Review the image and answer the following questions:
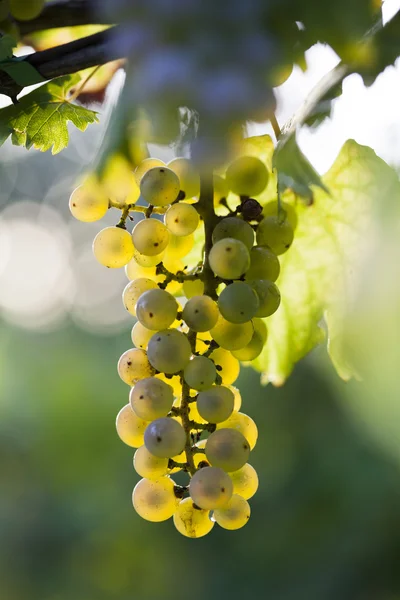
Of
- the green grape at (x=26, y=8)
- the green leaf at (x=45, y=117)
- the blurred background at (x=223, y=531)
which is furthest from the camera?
the blurred background at (x=223, y=531)

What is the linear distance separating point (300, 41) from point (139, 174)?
18 cm

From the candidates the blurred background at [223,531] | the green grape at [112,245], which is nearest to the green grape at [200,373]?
the green grape at [112,245]

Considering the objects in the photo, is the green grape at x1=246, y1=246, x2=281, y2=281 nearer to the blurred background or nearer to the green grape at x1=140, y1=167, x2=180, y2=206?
the green grape at x1=140, y1=167, x2=180, y2=206

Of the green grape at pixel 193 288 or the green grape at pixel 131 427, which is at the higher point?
the green grape at pixel 193 288

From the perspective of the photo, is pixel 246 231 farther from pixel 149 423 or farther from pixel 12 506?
pixel 12 506

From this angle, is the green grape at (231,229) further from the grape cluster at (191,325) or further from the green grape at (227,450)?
the green grape at (227,450)

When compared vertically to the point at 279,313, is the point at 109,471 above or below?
above

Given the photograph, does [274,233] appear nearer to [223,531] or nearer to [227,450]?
[227,450]

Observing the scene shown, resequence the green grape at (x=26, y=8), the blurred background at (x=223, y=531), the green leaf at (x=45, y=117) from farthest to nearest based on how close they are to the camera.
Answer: the blurred background at (x=223, y=531)
the green leaf at (x=45, y=117)
the green grape at (x=26, y=8)

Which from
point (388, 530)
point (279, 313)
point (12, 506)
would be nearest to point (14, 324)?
point (12, 506)

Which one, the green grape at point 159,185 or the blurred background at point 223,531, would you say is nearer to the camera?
the green grape at point 159,185

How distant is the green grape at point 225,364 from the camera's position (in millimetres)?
463

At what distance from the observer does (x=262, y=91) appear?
10.6 inches

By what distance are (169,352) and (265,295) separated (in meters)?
0.08
